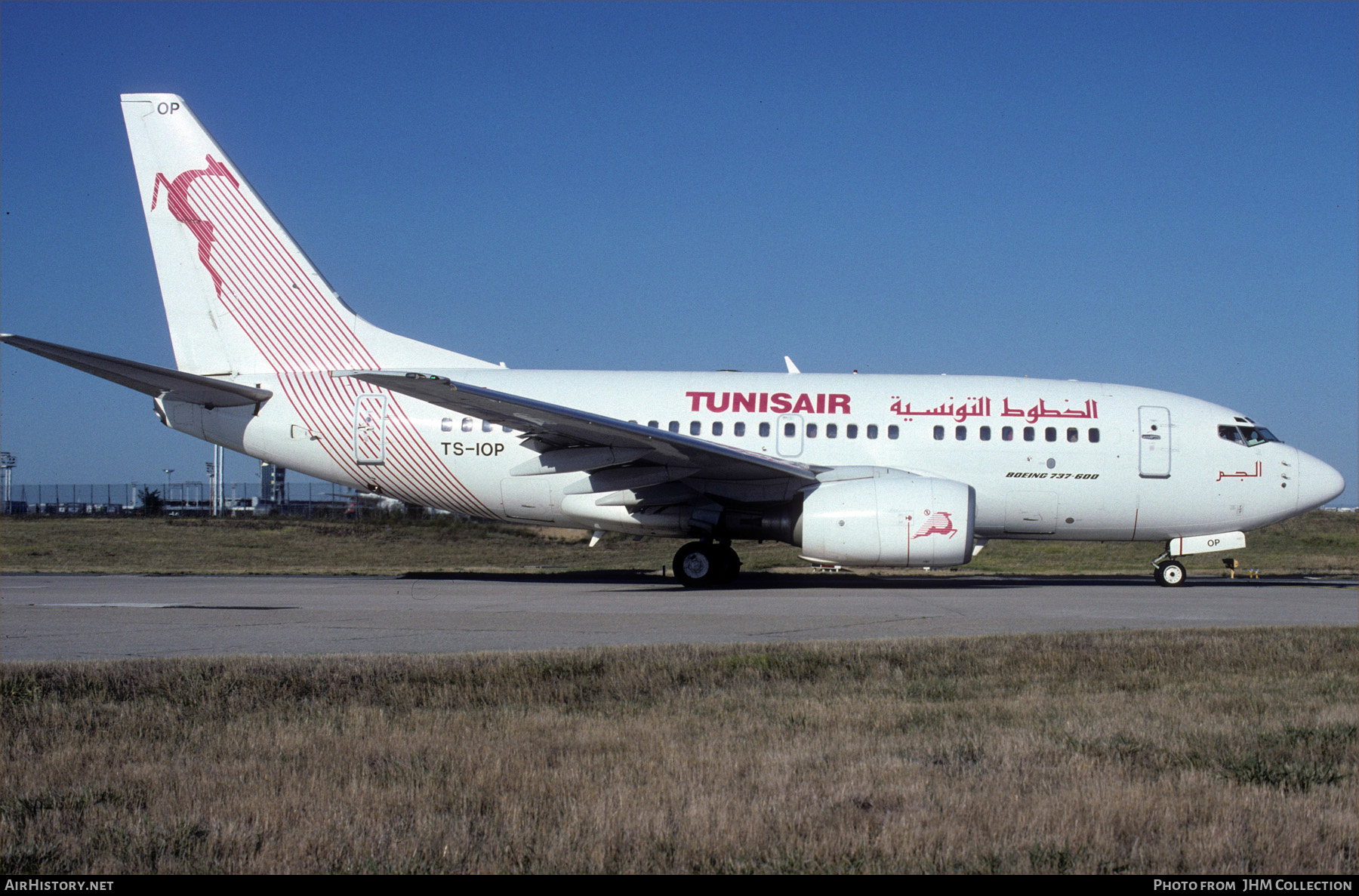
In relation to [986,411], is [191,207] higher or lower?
higher

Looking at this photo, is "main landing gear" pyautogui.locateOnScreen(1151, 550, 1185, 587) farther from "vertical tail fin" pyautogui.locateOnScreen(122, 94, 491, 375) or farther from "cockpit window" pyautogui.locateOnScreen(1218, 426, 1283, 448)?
"vertical tail fin" pyautogui.locateOnScreen(122, 94, 491, 375)

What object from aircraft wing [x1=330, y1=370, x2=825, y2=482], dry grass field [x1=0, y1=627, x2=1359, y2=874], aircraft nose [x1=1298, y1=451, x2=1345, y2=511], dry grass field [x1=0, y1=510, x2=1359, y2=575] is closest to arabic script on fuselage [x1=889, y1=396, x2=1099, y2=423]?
aircraft wing [x1=330, y1=370, x2=825, y2=482]

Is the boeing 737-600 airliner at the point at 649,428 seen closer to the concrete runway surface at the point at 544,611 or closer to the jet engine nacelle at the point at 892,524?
the jet engine nacelle at the point at 892,524

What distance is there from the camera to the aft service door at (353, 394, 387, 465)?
55.1 feet

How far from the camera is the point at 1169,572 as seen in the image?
1692 centimetres

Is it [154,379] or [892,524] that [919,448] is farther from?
[154,379]

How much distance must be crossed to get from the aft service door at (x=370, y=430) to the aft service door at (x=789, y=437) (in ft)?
20.7

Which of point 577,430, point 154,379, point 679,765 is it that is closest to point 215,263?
point 154,379

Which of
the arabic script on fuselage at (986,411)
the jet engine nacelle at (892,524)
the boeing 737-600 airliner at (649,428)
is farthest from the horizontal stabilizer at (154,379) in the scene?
the arabic script on fuselage at (986,411)

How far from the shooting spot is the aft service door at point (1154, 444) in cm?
1673

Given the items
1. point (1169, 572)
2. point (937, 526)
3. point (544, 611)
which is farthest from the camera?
point (1169, 572)

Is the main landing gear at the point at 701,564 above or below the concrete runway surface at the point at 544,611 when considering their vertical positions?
above

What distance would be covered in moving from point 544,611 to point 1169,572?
35.4ft

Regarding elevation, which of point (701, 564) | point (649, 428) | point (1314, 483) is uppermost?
point (649, 428)
